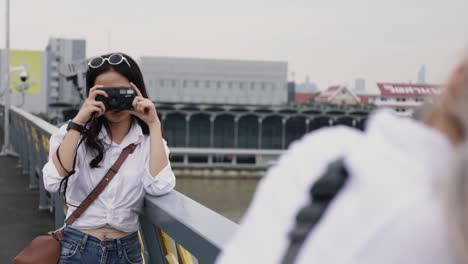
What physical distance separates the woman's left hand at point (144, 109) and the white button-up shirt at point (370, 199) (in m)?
1.35

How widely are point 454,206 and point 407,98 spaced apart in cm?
8264

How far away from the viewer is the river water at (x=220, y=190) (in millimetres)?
46219

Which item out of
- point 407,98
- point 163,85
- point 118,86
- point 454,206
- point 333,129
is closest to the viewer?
point 454,206

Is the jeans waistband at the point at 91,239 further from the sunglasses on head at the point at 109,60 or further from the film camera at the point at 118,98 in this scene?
the sunglasses on head at the point at 109,60

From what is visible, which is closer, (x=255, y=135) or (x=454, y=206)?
(x=454, y=206)

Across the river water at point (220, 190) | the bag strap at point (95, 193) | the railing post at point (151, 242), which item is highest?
the bag strap at point (95, 193)

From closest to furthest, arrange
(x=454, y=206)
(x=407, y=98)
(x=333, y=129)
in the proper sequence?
(x=454, y=206)
(x=333, y=129)
(x=407, y=98)

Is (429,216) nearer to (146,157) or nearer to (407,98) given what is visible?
(146,157)

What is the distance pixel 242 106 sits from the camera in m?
58.0

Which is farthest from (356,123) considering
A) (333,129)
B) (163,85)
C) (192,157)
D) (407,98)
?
(333,129)

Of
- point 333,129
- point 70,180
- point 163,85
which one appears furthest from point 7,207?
point 163,85

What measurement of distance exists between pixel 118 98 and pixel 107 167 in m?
0.22

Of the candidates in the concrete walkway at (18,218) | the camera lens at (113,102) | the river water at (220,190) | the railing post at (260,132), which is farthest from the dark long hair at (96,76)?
the railing post at (260,132)

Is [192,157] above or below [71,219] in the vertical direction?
below
